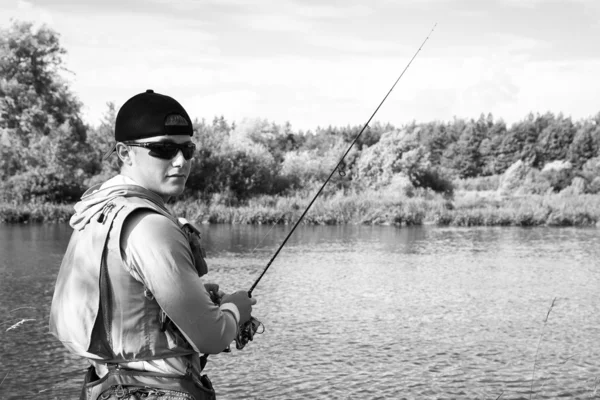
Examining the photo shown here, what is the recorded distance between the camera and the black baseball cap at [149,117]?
2.31 metres

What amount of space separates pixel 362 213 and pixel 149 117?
70.8 ft

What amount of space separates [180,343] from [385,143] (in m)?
31.0

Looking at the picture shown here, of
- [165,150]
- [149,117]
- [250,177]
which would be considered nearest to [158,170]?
[165,150]

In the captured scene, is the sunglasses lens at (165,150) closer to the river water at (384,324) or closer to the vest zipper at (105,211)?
the vest zipper at (105,211)

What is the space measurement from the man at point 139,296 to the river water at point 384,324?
2.63m

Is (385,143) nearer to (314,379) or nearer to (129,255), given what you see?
(314,379)

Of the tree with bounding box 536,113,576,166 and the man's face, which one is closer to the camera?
the man's face

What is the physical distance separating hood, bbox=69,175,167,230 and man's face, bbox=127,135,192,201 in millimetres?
67

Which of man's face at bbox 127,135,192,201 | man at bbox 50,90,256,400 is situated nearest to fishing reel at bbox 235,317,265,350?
man at bbox 50,90,256,400

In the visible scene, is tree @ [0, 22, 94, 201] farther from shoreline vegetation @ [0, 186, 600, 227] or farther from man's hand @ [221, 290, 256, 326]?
man's hand @ [221, 290, 256, 326]

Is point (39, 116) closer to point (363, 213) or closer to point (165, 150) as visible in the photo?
point (363, 213)

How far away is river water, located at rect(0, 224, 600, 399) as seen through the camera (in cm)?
618

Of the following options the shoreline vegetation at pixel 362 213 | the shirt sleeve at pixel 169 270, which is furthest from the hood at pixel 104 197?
the shoreline vegetation at pixel 362 213

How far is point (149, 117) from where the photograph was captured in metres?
2.32
